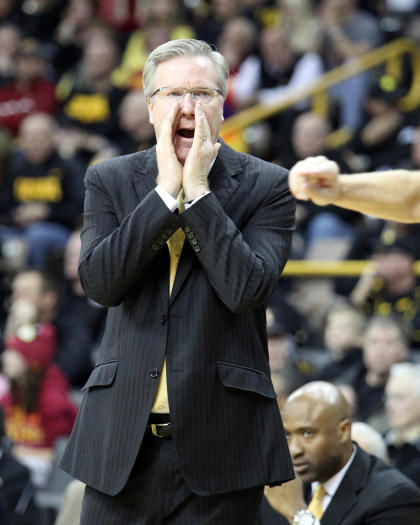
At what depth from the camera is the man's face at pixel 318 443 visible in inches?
143

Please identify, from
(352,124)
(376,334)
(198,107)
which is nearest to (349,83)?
(352,124)

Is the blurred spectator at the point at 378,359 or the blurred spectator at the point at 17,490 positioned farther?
the blurred spectator at the point at 378,359

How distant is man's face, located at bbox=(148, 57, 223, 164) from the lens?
2.49 meters

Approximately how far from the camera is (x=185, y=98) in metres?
2.48

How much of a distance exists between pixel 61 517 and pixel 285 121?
16.4ft

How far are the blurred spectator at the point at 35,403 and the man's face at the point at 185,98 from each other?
3.97 meters

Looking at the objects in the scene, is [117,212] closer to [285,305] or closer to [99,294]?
[99,294]

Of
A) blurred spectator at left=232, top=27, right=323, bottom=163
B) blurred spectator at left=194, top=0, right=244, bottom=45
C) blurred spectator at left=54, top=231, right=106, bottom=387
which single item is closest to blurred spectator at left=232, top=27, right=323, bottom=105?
blurred spectator at left=232, top=27, right=323, bottom=163

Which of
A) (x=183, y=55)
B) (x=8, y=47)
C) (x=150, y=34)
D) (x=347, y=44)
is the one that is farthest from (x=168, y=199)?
(x=8, y=47)

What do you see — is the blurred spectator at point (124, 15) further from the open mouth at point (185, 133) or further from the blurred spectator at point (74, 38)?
the open mouth at point (185, 133)

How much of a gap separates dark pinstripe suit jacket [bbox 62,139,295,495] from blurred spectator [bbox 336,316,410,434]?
3.49m

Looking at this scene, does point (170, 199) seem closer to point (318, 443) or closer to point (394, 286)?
point (318, 443)

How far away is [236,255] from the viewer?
7.75 ft

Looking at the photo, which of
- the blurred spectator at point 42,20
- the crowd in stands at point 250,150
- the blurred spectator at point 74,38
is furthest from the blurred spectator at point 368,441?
the blurred spectator at point 42,20
